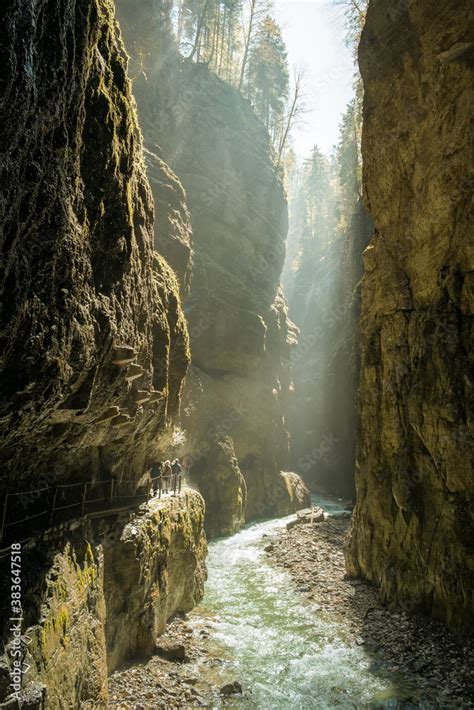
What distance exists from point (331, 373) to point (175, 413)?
27.4 meters

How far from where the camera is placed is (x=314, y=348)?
165 ft

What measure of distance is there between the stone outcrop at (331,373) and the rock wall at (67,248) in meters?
25.2

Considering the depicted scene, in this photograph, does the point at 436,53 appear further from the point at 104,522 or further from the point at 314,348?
Result: the point at 314,348

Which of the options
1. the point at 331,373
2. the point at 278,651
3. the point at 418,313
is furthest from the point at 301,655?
the point at 331,373

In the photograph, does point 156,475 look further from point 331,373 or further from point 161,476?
point 331,373

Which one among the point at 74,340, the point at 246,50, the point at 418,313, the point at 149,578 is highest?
the point at 246,50

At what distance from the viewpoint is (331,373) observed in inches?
1694

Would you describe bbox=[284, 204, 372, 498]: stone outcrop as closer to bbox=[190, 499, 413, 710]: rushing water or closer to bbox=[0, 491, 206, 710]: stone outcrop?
bbox=[190, 499, 413, 710]: rushing water

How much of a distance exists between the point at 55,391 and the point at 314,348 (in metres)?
44.8

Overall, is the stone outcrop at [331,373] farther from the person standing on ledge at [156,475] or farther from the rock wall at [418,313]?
the person standing on ledge at [156,475]

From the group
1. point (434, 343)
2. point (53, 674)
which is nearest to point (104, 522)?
point (53, 674)

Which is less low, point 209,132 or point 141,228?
point 209,132

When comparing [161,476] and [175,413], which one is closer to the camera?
[161,476]

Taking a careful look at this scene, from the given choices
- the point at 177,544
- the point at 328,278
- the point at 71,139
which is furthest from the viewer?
the point at 328,278
